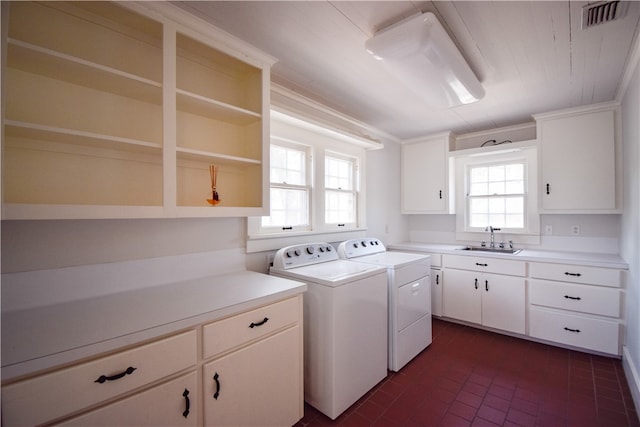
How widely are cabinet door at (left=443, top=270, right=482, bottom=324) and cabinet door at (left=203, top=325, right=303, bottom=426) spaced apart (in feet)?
7.38

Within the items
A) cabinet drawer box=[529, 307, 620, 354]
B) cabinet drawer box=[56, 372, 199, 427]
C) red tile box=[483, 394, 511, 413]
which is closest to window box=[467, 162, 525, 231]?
cabinet drawer box=[529, 307, 620, 354]

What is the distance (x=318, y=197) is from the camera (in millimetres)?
2703

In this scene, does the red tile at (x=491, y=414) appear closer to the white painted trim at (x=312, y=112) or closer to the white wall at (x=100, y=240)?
the white wall at (x=100, y=240)

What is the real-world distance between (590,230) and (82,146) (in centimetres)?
433

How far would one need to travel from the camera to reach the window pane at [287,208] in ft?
7.80

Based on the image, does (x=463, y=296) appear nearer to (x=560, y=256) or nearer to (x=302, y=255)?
(x=560, y=256)

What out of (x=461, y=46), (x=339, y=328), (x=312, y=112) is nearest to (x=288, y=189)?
(x=312, y=112)

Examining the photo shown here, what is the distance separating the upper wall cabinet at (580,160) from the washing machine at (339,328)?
215 centimetres

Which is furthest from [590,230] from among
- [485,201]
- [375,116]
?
[375,116]

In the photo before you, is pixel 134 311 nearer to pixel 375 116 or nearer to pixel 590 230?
pixel 375 116

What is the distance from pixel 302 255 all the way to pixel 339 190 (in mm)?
1012

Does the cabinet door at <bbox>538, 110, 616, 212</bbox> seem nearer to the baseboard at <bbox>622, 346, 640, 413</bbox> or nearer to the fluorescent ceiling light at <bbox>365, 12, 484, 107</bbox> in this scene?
the baseboard at <bbox>622, 346, 640, 413</bbox>

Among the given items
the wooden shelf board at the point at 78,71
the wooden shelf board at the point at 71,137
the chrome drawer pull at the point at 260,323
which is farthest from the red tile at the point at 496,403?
the wooden shelf board at the point at 78,71

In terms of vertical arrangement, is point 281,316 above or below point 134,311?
below
